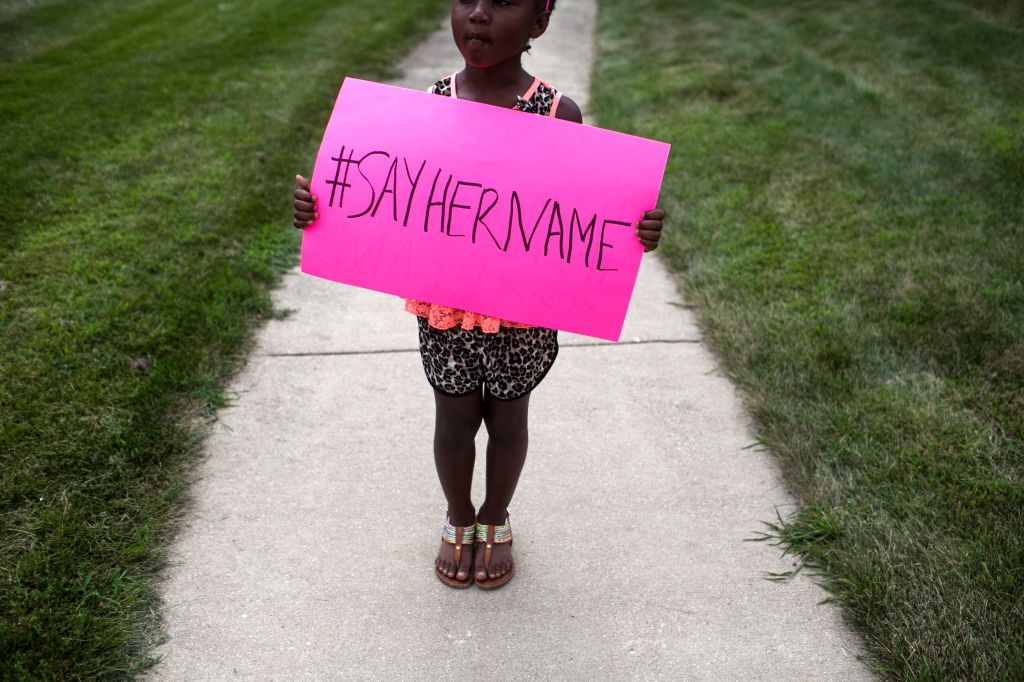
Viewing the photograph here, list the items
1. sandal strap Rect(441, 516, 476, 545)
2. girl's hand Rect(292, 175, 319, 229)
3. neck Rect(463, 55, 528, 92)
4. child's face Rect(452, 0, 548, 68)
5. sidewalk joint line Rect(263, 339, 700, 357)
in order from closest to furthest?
child's face Rect(452, 0, 548, 68)
neck Rect(463, 55, 528, 92)
girl's hand Rect(292, 175, 319, 229)
sandal strap Rect(441, 516, 476, 545)
sidewalk joint line Rect(263, 339, 700, 357)

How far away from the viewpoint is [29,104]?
215 inches

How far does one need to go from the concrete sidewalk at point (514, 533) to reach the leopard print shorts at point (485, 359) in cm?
65

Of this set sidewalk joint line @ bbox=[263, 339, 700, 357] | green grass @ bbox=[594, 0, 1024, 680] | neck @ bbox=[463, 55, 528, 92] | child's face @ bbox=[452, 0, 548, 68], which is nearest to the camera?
child's face @ bbox=[452, 0, 548, 68]

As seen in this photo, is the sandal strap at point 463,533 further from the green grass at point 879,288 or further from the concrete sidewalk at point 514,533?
the green grass at point 879,288

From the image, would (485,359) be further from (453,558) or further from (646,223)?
(453,558)

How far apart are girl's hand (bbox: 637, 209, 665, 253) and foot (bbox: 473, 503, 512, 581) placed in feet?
3.14

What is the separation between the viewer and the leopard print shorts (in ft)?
7.06

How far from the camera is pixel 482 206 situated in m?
2.08

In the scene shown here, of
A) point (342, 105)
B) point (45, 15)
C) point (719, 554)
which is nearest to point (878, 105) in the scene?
point (719, 554)

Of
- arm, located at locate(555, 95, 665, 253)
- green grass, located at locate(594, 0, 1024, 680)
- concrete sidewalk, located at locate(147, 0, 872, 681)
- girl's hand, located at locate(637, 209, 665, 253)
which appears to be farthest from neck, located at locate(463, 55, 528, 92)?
green grass, located at locate(594, 0, 1024, 680)

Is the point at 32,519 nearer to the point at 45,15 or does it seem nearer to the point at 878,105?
the point at 878,105

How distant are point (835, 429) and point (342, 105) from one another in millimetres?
2001

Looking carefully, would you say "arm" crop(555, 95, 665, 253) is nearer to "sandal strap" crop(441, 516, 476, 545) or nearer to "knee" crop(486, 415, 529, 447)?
"knee" crop(486, 415, 529, 447)

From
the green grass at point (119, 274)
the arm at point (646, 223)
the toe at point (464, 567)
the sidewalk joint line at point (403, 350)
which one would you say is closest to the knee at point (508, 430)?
the toe at point (464, 567)
